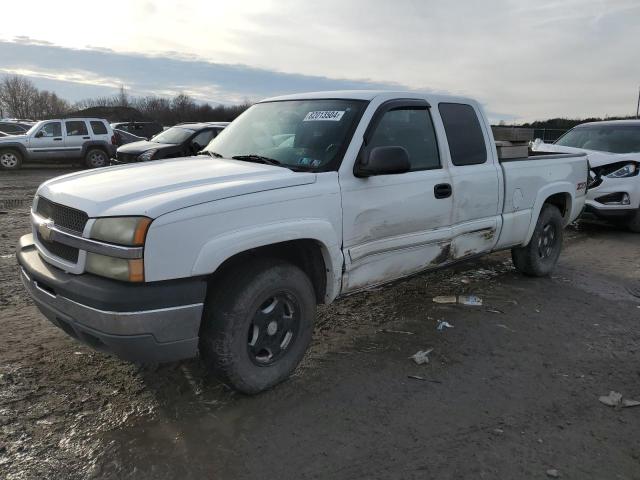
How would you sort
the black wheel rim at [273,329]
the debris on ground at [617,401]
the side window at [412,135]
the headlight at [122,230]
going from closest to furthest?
the headlight at [122,230], the black wheel rim at [273,329], the debris on ground at [617,401], the side window at [412,135]

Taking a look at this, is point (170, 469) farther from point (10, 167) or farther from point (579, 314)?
point (10, 167)

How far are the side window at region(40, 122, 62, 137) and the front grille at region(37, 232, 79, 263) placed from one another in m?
16.2

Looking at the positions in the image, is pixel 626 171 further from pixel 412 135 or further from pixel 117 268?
pixel 117 268

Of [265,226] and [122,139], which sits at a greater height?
[265,226]

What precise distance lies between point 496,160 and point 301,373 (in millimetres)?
2748

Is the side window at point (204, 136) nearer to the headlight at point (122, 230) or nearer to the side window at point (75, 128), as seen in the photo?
the side window at point (75, 128)

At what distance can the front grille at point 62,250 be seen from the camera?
2.85m

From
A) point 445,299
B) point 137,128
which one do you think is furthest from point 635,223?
point 137,128

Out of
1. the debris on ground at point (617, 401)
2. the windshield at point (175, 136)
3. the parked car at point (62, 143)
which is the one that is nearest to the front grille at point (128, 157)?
the windshield at point (175, 136)

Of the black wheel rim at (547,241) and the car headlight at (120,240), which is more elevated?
the car headlight at (120,240)

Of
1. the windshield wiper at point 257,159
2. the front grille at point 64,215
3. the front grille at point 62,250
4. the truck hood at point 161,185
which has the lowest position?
the front grille at point 62,250

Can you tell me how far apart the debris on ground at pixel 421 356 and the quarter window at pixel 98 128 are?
16.9m

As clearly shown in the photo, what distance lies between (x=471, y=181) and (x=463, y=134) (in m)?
0.46

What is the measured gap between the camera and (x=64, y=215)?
300cm
